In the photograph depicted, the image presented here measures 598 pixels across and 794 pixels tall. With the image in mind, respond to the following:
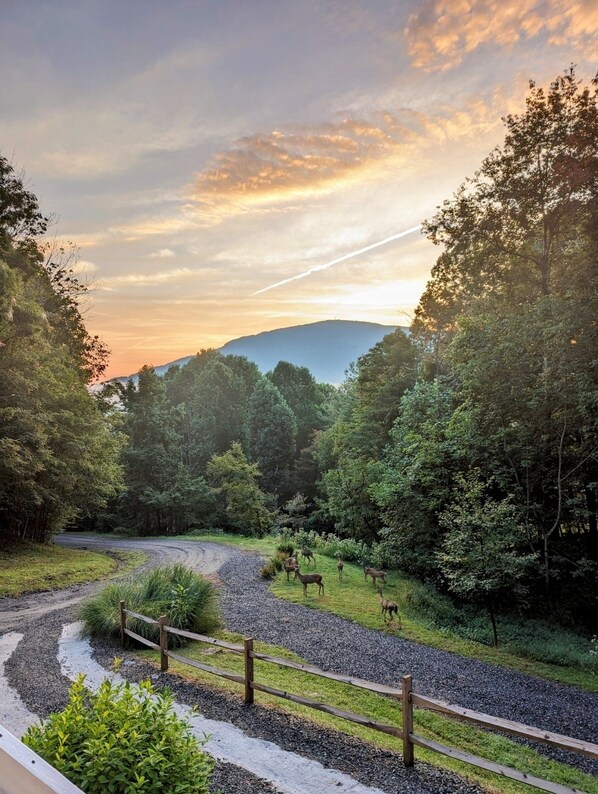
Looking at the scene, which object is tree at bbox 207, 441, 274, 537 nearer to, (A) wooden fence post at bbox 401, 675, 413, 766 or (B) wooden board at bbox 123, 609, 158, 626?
(B) wooden board at bbox 123, 609, 158, 626

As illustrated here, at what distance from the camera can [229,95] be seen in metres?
7.91

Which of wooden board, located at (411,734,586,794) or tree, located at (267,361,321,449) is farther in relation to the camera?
tree, located at (267,361,321,449)

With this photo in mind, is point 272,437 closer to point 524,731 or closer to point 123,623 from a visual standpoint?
point 123,623

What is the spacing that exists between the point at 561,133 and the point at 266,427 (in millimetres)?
37137

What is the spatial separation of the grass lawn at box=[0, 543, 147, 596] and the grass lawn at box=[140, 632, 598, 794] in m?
9.34

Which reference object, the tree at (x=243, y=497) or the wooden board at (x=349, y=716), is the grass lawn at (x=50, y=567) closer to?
the tree at (x=243, y=497)

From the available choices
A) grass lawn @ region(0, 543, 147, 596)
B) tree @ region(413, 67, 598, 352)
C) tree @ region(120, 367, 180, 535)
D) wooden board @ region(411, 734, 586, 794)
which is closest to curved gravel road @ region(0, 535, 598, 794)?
wooden board @ region(411, 734, 586, 794)

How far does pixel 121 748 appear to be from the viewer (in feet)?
10.6

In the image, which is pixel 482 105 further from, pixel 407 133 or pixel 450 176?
pixel 450 176

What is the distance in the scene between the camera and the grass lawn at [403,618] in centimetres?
1158

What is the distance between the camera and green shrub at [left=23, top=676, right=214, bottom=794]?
310 cm

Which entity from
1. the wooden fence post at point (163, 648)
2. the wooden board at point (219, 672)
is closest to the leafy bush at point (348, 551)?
the wooden fence post at point (163, 648)

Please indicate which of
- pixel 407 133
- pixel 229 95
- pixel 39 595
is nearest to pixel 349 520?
pixel 39 595

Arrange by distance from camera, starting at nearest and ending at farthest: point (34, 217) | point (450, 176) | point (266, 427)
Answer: point (450, 176), point (34, 217), point (266, 427)
